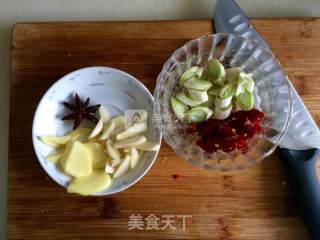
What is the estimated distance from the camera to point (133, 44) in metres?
1.03

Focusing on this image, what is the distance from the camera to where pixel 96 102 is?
3.29ft

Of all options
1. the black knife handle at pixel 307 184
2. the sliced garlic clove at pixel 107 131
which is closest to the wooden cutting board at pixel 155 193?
the black knife handle at pixel 307 184

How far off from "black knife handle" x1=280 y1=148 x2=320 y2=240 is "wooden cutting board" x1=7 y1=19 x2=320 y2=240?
37 millimetres

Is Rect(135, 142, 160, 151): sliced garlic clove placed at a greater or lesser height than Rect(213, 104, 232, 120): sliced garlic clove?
lesser

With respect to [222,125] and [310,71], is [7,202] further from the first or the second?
[310,71]

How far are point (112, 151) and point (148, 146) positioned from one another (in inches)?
3.4

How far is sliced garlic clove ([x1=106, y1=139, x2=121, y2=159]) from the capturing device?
36.8 inches

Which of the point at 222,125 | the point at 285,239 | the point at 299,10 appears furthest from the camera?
the point at 299,10

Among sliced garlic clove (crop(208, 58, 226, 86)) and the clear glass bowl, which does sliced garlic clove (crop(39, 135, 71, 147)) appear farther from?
sliced garlic clove (crop(208, 58, 226, 86))

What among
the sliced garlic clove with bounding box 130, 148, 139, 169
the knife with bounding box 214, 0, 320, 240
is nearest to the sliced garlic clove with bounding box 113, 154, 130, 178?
the sliced garlic clove with bounding box 130, 148, 139, 169

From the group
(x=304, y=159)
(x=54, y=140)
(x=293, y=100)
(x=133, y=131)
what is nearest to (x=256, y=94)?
(x=293, y=100)

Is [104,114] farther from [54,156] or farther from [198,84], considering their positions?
[198,84]

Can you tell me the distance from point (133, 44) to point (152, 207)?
42 cm

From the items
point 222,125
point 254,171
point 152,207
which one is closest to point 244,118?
point 222,125
